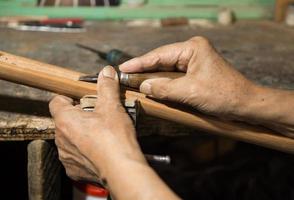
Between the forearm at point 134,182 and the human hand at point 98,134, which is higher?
the human hand at point 98,134

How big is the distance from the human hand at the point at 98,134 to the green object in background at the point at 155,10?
100 centimetres

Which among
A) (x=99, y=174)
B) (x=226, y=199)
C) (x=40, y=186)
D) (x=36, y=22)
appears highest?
(x=36, y=22)

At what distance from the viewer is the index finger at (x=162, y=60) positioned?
0.76 m

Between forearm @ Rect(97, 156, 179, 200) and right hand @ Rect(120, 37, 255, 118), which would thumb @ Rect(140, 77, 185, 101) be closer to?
right hand @ Rect(120, 37, 255, 118)

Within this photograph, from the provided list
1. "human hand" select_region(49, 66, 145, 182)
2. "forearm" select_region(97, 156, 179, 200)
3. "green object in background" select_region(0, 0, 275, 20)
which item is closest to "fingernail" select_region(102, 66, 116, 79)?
"human hand" select_region(49, 66, 145, 182)

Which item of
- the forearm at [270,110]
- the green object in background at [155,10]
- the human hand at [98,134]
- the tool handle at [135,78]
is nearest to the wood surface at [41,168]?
the human hand at [98,134]

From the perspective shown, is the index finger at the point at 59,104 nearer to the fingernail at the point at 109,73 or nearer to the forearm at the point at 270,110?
the fingernail at the point at 109,73

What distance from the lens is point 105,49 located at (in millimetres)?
1304

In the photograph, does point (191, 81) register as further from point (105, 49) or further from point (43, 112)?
point (105, 49)

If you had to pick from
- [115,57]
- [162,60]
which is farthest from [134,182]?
[115,57]

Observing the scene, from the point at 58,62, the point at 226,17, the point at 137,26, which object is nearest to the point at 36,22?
the point at 137,26

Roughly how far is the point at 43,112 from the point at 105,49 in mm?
500

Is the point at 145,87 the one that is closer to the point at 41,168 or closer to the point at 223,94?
the point at 223,94

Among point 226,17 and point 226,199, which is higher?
point 226,17
